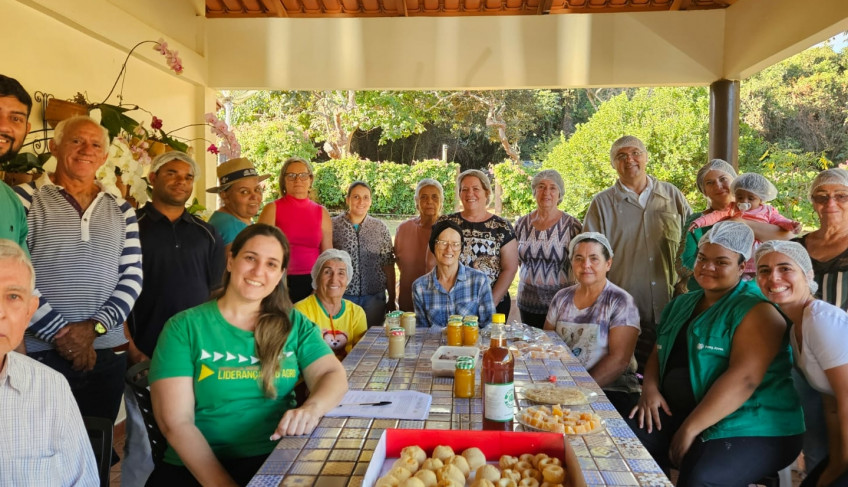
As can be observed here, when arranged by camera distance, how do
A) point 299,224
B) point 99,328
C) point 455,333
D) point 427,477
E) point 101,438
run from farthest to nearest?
point 299,224
point 455,333
point 99,328
point 101,438
point 427,477

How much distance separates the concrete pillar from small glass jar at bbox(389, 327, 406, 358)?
3895mm

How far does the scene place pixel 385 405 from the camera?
6.23ft

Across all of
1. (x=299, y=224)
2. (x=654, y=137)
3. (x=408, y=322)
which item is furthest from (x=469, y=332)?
(x=654, y=137)

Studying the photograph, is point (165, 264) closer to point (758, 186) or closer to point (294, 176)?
point (294, 176)

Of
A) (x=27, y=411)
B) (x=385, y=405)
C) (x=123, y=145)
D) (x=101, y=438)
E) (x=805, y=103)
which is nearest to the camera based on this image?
(x=27, y=411)

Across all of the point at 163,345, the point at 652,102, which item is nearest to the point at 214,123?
the point at 163,345

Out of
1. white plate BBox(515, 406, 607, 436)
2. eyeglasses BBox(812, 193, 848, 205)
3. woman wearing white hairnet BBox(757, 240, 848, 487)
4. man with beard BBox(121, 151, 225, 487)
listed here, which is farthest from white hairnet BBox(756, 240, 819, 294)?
man with beard BBox(121, 151, 225, 487)

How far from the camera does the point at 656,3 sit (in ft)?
18.1

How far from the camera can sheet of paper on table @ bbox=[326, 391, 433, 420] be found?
181cm

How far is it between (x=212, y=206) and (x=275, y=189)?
5293 mm

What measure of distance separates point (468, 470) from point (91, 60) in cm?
398

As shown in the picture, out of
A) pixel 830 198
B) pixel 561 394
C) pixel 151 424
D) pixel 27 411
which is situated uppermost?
pixel 830 198

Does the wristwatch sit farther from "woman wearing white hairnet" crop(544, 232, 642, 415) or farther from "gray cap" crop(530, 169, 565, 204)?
"gray cap" crop(530, 169, 565, 204)

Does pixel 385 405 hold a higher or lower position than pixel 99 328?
lower
